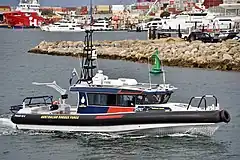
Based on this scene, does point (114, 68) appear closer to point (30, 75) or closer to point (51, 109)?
point (30, 75)

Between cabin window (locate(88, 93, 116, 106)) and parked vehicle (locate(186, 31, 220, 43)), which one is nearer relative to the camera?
cabin window (locate(88, 93, 116, 106))

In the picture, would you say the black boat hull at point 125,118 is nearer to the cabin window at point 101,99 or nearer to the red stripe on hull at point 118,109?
the red stripe on hull at point 118,109

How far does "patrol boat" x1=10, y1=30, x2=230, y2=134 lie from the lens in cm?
2195

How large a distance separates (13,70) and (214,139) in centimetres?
3427

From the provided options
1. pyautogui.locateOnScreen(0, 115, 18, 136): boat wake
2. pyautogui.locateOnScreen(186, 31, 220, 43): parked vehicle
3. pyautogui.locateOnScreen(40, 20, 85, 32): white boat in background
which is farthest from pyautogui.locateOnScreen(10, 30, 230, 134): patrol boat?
pyautogui.locateOnScreen(40, 20, 85, 32): white boat in background

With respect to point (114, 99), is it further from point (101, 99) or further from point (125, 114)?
point (125, 114)

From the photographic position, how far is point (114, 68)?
54594 millimetres

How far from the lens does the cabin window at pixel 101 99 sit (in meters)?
22.8

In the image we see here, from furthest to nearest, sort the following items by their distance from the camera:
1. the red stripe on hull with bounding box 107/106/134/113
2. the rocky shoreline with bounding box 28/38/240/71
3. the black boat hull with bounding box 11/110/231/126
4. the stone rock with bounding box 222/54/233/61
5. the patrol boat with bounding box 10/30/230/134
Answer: the stone rock with bounding box 222/54/233/61
the rocky shoreline with bounding box 28/38/240/71
the red stripe on hull with bounding box 107/106/134/113
the patrol boat with bounding box 10/30/230/134
the black boat hull with bounding box 11/110/231/126

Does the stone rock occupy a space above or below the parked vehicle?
above

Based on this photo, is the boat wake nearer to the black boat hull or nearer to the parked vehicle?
the black boat hull

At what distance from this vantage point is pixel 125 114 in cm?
2241

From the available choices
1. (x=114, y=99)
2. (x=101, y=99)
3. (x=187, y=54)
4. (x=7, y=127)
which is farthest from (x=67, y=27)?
(x=114, y=99)

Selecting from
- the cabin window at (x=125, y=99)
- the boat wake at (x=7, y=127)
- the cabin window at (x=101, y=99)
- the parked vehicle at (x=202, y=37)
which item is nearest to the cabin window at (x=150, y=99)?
the cabin window at (x=125, y=99)
